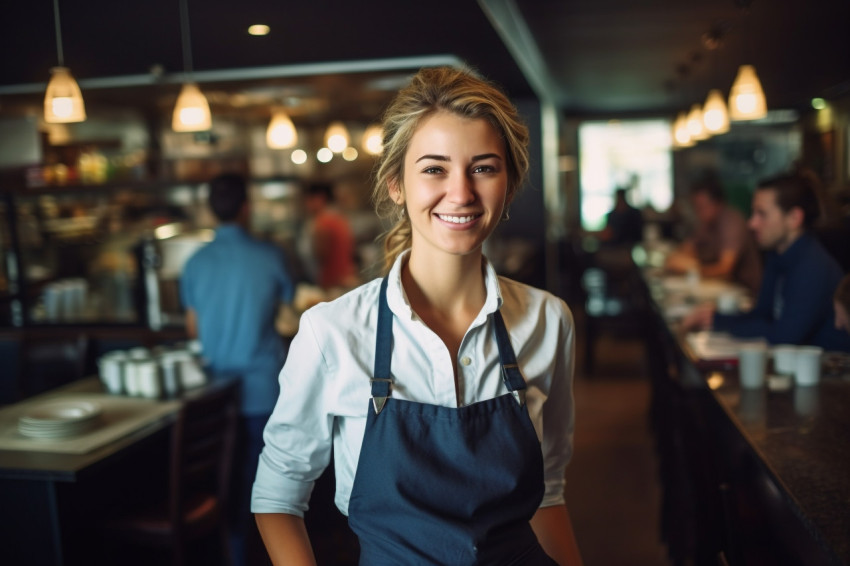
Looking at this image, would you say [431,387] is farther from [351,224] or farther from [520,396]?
[351,224]

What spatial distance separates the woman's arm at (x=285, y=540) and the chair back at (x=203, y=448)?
4.92 feet

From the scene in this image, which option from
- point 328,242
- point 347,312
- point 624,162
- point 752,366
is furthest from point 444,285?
point 624,162

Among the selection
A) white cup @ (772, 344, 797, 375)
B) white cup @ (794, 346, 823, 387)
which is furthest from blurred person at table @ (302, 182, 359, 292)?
white cup @ (794, 346, 823, 387)

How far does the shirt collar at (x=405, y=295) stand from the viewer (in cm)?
149

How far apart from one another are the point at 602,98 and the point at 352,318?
1150cm

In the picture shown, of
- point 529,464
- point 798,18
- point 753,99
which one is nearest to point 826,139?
point 798,18

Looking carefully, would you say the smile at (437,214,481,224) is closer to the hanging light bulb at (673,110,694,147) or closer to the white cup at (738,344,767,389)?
the white cup at (738,344,767,389)

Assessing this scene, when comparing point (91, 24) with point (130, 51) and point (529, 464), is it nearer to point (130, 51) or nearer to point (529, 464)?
point (130, 51)

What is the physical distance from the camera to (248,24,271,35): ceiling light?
4625mm

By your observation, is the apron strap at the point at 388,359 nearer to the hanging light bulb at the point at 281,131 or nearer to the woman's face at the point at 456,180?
the woman's face at the point at 456,180

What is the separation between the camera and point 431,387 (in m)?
1.49

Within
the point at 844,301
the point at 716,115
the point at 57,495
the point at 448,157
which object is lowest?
the point at 57,495

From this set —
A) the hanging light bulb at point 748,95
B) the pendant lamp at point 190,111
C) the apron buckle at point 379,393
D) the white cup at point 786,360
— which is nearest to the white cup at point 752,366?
the white cup at point 786,360

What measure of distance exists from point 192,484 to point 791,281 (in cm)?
253
